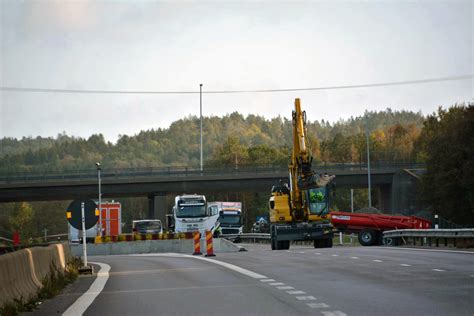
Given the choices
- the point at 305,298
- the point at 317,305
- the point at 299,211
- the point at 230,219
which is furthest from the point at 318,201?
the point at 230,219

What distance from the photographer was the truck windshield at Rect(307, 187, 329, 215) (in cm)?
4644

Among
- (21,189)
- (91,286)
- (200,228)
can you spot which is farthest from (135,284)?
(21,189)

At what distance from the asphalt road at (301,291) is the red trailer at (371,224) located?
28.4 meters

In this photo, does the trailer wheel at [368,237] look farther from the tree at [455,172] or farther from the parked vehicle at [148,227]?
the parked vehicle at [148,227]

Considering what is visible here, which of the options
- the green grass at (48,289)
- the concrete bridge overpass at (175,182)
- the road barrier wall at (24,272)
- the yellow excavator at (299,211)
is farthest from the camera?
the concrete bridge overpass at (175,182)

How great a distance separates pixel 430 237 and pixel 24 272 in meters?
29.6

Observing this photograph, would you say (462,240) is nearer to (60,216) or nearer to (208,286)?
(208,286)

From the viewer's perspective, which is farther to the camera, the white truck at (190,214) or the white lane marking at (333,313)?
the white truck at (190,214)

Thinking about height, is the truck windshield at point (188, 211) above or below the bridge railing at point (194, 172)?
below

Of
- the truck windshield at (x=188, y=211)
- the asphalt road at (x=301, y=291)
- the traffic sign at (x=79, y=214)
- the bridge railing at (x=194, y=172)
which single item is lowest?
the asphalt road at (x=301, y=291)

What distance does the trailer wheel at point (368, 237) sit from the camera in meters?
51.7

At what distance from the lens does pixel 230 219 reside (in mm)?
87938

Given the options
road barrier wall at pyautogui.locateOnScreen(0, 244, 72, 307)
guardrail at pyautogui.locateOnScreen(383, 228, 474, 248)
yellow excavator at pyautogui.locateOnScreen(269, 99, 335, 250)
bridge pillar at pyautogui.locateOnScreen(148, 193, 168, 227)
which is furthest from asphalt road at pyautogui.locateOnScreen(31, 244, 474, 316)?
bridge pillar at pyautogui.locateOnScreen(148, 193, 168, 227)

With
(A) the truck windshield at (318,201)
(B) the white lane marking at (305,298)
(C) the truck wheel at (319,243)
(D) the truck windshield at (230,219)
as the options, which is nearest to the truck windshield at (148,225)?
(D) the truck windshield at (230,219)
